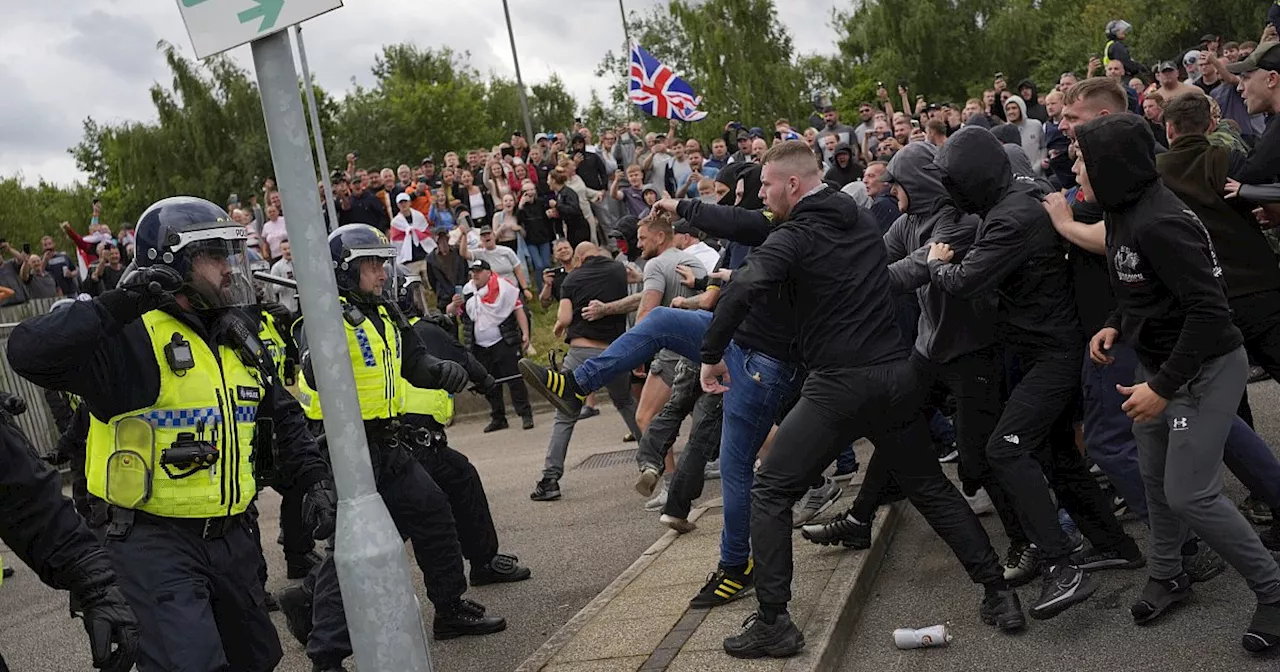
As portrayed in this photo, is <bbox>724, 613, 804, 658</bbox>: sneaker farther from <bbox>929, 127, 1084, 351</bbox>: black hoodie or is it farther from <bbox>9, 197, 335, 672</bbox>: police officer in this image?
<bbox>9, 197, 335, 672</bbox>: police officer

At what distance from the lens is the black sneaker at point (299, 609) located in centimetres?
606

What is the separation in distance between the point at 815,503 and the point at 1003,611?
2437 millimetres

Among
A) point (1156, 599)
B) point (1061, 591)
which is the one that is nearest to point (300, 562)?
point (1061, 591)

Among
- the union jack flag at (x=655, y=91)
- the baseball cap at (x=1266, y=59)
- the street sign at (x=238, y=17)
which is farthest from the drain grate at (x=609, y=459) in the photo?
the union jack flag at (x=655, y=91)

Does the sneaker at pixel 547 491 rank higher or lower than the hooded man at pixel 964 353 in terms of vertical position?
lower

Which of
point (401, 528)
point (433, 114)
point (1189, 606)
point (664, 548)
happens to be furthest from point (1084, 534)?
point (433, 114)

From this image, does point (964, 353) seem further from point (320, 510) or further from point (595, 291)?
point (595, 291)

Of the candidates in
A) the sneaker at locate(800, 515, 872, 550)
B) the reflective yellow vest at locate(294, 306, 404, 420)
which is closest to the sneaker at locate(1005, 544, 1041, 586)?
the sneaker at locate(800, 515, 872, 550)

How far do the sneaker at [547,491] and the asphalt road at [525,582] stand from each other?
7cm

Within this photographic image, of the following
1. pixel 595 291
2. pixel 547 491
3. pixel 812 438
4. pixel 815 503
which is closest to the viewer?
pixel 812 438

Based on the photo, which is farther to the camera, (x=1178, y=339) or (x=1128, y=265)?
(x=1128, y=265)

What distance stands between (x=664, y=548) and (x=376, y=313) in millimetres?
2198

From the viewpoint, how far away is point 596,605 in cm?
634

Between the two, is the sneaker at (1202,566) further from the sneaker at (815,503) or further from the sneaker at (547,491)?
the sneaker at (547,491)
